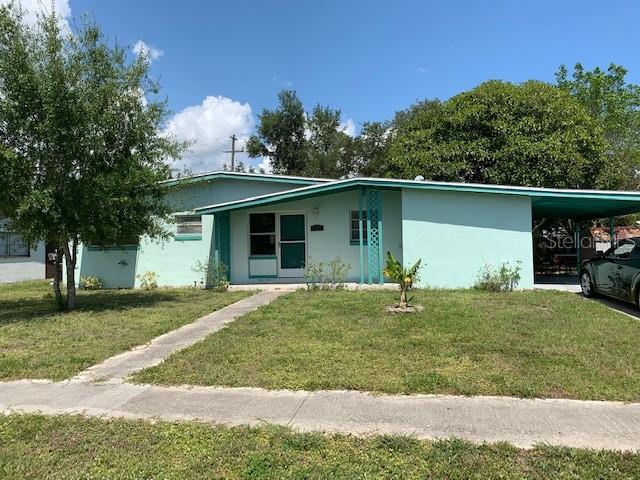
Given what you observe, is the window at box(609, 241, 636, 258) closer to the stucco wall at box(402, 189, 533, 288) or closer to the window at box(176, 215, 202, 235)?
the stucco wall at box(402, 189, 533, 288)

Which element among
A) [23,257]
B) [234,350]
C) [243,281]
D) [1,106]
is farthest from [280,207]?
[23,257]

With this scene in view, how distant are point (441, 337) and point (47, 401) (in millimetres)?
4896

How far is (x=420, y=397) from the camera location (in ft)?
15.5

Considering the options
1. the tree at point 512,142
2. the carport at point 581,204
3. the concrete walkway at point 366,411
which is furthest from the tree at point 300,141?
the concrete walkway at point 366,411

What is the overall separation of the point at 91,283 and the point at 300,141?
24.3m

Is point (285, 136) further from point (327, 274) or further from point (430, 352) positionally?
point (430, 352)

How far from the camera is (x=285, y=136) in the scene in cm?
3722

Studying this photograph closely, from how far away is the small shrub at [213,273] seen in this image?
1398 centimetres

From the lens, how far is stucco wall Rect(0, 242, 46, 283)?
20188 mm

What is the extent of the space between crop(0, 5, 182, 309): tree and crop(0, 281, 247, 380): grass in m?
1.20

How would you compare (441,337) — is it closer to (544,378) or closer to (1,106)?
(544,378)

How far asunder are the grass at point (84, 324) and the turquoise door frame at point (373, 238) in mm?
3494

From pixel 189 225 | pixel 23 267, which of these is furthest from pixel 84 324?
pixel 23 267

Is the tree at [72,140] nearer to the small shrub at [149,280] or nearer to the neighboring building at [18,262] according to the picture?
the small shrub at [149,280]
